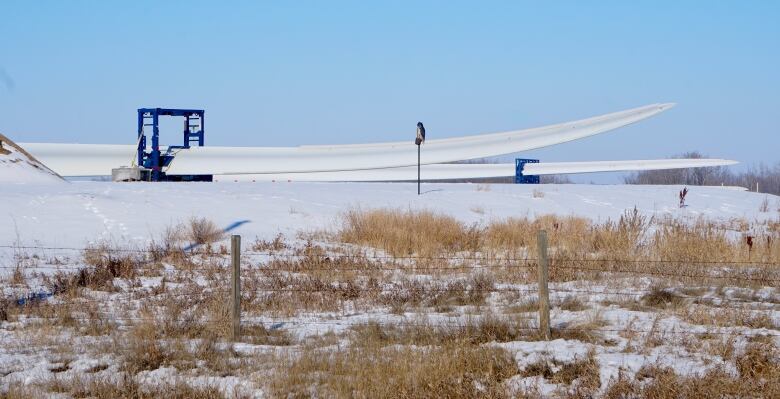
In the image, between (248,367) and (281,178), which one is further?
(281,178)

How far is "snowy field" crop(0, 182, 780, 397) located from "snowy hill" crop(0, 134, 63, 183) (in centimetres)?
668

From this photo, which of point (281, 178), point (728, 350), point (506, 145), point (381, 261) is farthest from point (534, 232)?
point (506, 145)

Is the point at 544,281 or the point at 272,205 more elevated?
the point at 272,205

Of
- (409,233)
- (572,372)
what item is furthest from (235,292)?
(409,233)

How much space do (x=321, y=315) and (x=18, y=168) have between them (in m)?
20.2

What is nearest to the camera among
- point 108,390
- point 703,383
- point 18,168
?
point 703,383

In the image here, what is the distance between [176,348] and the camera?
8766 millimetres

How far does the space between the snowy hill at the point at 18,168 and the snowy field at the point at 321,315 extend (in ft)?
21.9

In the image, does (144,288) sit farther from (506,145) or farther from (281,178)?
(506,145)

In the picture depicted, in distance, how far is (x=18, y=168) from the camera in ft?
91.4

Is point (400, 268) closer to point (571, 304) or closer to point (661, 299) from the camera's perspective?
point (571, 304)

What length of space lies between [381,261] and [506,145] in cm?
4170

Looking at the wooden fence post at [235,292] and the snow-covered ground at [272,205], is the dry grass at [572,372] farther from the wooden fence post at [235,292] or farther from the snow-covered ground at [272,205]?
the snow-covered ground at [272,205]

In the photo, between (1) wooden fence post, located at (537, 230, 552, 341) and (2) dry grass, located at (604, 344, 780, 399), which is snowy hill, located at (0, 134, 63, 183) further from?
(2) dry grass, located at (604, 344, 780, 399)
